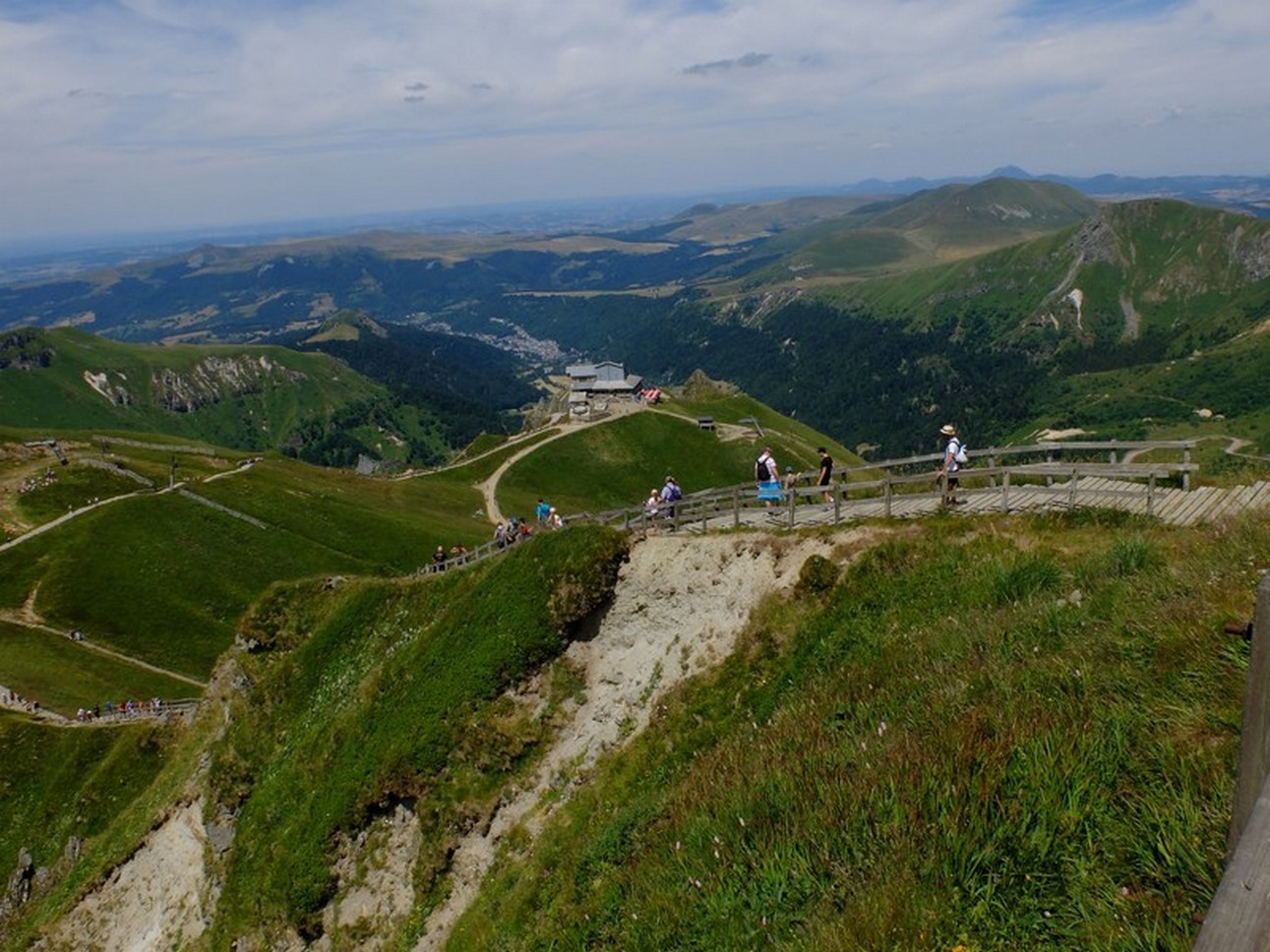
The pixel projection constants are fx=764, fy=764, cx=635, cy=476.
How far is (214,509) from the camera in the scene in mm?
85250

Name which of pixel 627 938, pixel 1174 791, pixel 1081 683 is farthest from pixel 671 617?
pixel 1174 791

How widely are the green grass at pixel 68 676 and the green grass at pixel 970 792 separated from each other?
51.2 metres

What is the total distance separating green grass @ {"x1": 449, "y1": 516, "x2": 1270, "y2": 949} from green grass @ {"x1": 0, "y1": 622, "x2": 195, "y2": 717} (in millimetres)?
51237

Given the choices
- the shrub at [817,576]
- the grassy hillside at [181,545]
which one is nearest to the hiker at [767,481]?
the shrub at [817,576]

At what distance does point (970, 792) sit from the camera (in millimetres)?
8945

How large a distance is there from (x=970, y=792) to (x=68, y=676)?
221 ft

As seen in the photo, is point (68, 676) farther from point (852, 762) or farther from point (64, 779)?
point (852, 762)

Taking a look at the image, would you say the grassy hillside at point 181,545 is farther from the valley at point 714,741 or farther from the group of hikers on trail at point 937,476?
the group of hikers on trail at point 937,476

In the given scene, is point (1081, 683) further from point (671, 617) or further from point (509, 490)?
point (509, 490)

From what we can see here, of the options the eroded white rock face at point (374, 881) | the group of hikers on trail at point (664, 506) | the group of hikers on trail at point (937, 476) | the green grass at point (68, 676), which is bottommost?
the green grass at point (68, 676)

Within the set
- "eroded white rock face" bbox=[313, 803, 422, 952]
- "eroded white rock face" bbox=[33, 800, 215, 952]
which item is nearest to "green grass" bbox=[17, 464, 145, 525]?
"eroded white rock face" bbox=[33, 800, 215, 952]

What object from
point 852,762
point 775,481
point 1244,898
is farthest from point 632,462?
point 1244,898

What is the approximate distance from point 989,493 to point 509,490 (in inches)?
3764

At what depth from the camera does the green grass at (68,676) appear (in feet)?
176
